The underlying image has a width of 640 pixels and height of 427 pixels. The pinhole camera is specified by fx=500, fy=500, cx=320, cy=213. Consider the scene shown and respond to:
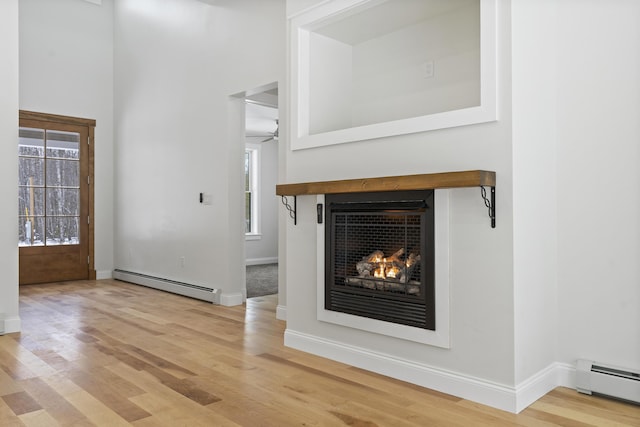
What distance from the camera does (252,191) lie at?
379 inches

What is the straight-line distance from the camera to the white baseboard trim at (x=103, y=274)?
7.09 m

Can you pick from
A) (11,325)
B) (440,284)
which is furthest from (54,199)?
(440,284)

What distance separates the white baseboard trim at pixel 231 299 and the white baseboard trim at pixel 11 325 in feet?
5.81

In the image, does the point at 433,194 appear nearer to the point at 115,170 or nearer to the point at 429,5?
the point at 429,5

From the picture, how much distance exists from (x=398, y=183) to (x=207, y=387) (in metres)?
1.47

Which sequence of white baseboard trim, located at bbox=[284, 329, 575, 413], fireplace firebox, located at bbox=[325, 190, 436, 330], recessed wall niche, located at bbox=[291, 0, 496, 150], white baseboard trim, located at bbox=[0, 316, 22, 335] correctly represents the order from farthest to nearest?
white baseboard trim, located at bbox=[0, 316, 22, 335]
recessed wall niche, located at bbox=[291, 0, 496, 150]
fireplace firebox, located at bbox=[325, 190, 436, 330]
white baseboard trim, located at bbox=[284, 329, 575, 413]

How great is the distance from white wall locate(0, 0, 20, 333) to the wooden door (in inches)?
111

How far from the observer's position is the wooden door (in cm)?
655

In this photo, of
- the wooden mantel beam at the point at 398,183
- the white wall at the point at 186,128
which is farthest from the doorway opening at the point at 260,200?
the wooden mantel beam at the point at 398,183

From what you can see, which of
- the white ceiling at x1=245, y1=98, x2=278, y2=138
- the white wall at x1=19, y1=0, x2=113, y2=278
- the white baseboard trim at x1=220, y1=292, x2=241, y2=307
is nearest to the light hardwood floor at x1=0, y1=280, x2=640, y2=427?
the white baseboard trim at x1=220, y1=292, x2=241, y2=307

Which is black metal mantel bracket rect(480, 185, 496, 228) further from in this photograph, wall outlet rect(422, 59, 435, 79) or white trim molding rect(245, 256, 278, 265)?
white trim molding rect(245, 256, 278, 265)

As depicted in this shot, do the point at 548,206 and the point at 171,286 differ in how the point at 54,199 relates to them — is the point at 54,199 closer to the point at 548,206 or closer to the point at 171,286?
the point at 171,286

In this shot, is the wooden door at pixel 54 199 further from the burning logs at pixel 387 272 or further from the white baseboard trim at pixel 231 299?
the burning logs at pixel 387 272

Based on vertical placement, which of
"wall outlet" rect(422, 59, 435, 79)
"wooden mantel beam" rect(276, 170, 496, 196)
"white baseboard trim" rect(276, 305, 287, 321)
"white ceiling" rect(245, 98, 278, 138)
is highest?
"white ceiling" rect(245, 98, 278, 138)
